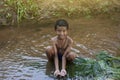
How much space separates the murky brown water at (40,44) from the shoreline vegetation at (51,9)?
0.35 metres

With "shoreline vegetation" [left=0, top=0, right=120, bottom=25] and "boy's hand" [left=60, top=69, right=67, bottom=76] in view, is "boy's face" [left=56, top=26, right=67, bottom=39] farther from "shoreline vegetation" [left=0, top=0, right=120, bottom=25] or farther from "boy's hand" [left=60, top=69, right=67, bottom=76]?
"shoreline vegetation" [left=0, top=0, right=120, bottom=25]

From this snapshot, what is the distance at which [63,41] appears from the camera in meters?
5.20

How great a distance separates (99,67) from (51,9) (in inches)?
148

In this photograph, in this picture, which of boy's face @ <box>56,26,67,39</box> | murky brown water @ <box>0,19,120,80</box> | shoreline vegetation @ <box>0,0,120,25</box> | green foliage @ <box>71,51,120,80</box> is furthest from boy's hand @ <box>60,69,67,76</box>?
shoreline vegetation @ <box>0,0,120,25</box>

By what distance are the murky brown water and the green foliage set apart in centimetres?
27

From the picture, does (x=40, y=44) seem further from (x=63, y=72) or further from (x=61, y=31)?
(x=63, y=72)

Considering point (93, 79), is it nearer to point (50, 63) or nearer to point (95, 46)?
point (50, 63)

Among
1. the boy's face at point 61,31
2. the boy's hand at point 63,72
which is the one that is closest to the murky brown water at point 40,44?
the boy's hand at point 63,72

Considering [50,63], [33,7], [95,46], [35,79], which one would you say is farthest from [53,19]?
[35,79]

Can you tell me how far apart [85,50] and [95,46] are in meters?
0.32

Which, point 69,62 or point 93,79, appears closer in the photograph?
point 93,79

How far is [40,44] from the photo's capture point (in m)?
6.27

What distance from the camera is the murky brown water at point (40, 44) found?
16.4 ft

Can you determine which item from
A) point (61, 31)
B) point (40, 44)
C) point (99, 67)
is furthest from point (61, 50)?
point (40, 44)
